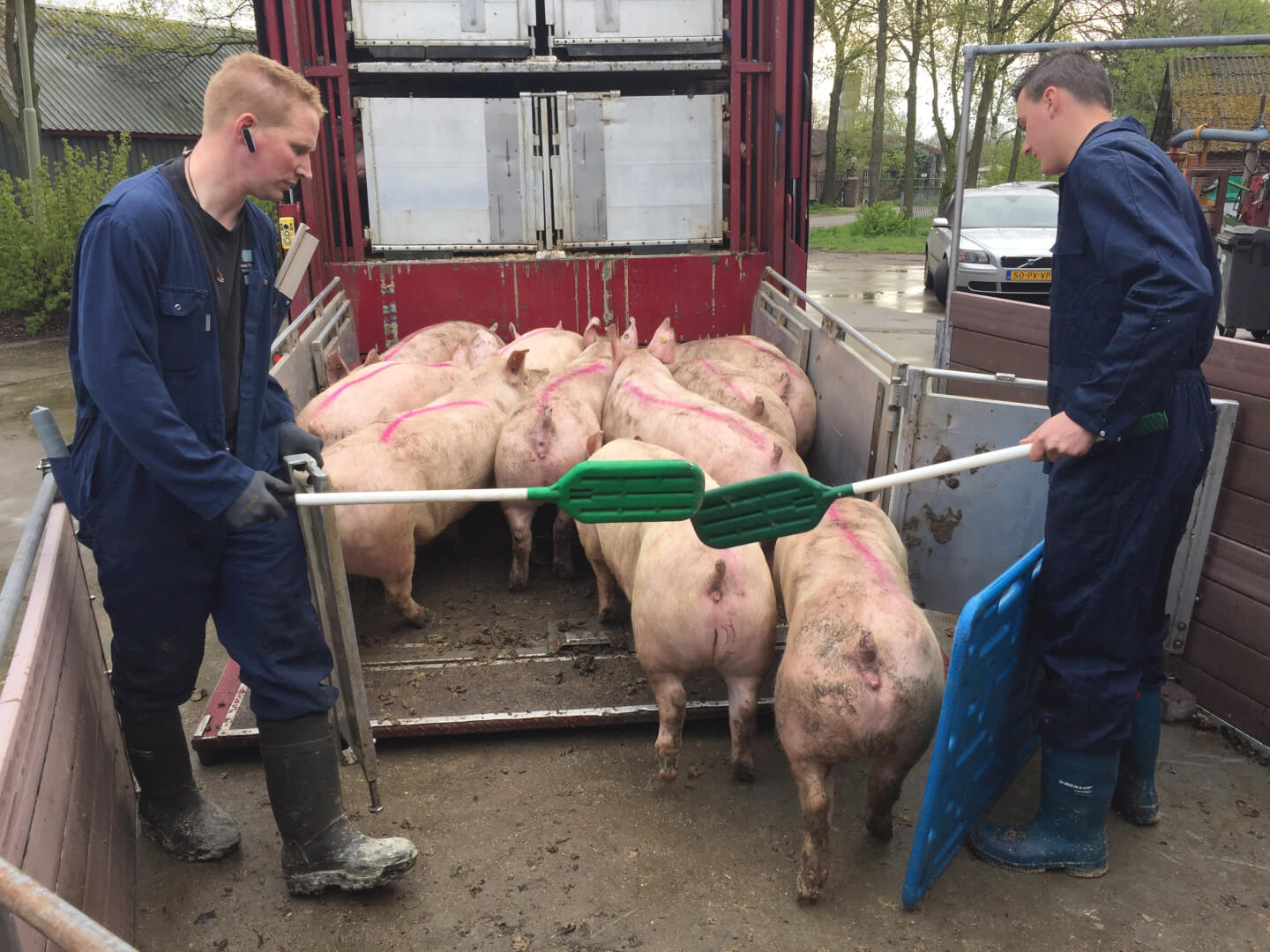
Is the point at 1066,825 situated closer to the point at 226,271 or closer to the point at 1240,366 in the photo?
the point at 1240,366

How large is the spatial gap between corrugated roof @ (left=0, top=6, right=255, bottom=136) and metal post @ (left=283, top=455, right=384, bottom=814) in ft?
85.0

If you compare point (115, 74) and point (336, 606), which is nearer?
point (336, 606)

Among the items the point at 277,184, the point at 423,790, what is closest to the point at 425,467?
the point at 423,790

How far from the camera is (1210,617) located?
3672mm

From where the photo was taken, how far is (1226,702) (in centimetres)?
363

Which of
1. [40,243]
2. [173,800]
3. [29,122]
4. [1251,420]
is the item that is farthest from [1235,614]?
[29,122]

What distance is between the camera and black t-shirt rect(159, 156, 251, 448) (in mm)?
2502

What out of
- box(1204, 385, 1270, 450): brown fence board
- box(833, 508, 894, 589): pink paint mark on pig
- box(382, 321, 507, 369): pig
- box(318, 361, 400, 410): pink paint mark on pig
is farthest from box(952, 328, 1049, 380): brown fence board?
box(318, 361, 400, 410): pink paint mark on pig

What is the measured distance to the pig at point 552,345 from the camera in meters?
6.02

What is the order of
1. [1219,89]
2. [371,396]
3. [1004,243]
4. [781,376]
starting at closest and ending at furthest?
1. [371,396]
2. [781,376]
3. [1004,243]
4. [1219,89]

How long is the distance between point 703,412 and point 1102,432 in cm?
221

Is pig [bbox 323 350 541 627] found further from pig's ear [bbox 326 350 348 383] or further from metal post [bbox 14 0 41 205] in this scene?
metal post [bbox 14 0 41 205]

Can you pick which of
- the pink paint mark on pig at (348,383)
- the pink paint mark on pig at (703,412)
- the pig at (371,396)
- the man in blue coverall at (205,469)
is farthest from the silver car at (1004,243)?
the man in blue coverall at (205,469)

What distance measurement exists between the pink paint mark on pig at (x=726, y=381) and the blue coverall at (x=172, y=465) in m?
2.58
